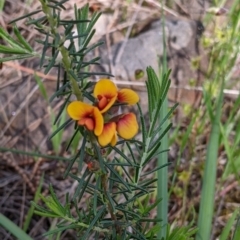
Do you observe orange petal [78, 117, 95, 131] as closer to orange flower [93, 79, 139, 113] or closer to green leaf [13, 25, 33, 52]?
orange flower [93, 79, 139, 113]

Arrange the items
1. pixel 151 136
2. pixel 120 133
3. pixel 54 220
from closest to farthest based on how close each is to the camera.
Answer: pixel 120 133, pixel 151 136, pixel 54 220

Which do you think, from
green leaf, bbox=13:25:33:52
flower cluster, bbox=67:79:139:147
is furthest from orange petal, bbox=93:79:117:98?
green leaf, bbox=13:25:33:52

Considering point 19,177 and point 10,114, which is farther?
point 10,114

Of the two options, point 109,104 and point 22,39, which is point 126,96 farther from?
point 22,39

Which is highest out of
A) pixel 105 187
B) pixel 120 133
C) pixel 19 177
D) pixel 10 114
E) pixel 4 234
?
pixel 120 133

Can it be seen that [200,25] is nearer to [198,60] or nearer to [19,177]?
[198,60]

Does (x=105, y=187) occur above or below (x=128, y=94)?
below

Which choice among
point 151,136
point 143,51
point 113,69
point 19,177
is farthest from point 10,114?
point 151,136
